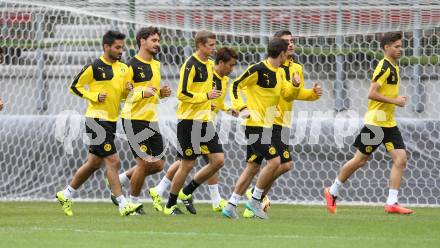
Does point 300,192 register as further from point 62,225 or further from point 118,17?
point 62,225

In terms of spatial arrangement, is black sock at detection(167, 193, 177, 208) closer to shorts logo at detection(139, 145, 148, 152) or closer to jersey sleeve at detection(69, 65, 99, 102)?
shorts logo at detection(139, 145, 148, 152)

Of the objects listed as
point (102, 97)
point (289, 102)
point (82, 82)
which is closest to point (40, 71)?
point (82, 82)

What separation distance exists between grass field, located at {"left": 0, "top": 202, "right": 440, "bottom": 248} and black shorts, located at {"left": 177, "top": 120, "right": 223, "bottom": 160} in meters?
0.69

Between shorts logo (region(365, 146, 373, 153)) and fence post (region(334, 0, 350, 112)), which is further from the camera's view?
fence post (region(334, 0, 350, 112))

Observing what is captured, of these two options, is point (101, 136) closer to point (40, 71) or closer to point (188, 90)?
point (188, 90)

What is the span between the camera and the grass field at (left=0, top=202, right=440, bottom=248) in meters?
8.66

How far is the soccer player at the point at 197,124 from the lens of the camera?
→ 11.8m

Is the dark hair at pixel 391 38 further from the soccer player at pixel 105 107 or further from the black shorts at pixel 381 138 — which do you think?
the soccer player at pixel 105 107

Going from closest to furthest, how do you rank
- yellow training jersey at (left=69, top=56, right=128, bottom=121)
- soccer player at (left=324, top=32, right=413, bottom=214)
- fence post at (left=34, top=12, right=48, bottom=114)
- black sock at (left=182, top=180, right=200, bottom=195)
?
yellow training jersey at (left=69, top=56, right=128, bottom=121) → soccer player at (left=324, top=32, right=413, bottom=214) → black sock at (left=182, top=180, right=200, bottom=195) → fence post at (left=34, top=12, right=48, bottom=114)

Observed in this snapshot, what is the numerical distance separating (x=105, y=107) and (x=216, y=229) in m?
2.47

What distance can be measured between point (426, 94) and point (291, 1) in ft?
8.02

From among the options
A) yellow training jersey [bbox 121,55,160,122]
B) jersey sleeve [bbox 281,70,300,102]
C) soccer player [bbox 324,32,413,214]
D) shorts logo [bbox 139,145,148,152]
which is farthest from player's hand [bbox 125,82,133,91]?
soccer player [bbox 324,32,413,214]

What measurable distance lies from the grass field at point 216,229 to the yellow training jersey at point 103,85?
112 centimetres

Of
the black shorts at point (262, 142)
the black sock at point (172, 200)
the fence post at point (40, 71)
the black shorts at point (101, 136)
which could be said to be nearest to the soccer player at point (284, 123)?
the black shorts at point (262, 142)
